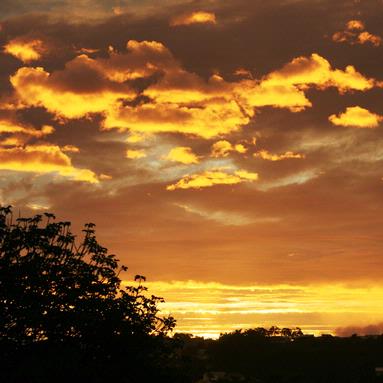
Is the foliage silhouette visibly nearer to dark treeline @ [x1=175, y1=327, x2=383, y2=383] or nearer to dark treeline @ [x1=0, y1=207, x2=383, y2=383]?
dark treeline @ [x1=0, y1=207, x2=383, y2=383]

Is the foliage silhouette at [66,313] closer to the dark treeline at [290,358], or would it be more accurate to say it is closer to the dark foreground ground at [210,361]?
the dark foreground ground at [210,361]

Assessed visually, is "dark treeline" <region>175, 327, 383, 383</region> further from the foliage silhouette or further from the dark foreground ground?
the foliage silhouette

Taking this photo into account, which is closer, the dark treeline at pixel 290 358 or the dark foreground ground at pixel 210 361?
the dark foreground ground at pixel 210 361

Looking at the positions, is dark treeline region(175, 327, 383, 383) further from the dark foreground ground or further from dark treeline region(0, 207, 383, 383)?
dark treeline region(0, 207, 383, 383)

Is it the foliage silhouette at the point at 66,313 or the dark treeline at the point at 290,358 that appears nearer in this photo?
the foliage silhouette at the point at 66,313

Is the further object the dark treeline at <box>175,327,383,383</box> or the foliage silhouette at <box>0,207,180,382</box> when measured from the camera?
the dark treeline at <box>175,327,383,383</box>

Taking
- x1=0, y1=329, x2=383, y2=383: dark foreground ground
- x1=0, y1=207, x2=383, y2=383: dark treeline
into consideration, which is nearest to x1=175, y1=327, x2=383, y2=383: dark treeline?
x1=0, y1=329, x2=383, y2=383: dark foreground ground

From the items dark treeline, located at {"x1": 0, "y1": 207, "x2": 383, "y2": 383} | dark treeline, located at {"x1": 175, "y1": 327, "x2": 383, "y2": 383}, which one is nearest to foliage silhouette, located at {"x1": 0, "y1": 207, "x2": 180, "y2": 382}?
dark treeline, located at {"x1": 0, "y1": 207, "x2": 383, "y2": 383}

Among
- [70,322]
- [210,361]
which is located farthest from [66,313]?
[210,361]

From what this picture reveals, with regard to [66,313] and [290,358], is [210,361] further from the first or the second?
[66,313]

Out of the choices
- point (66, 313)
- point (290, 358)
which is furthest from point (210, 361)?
point (66, 313)

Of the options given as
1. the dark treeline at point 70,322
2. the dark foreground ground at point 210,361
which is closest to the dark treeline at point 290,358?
the dark foreground ground at point 210,361

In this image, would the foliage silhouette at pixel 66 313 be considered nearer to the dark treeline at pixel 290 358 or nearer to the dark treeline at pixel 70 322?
the dark treeline at pixel 70 322

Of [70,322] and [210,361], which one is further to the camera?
[210,361]
